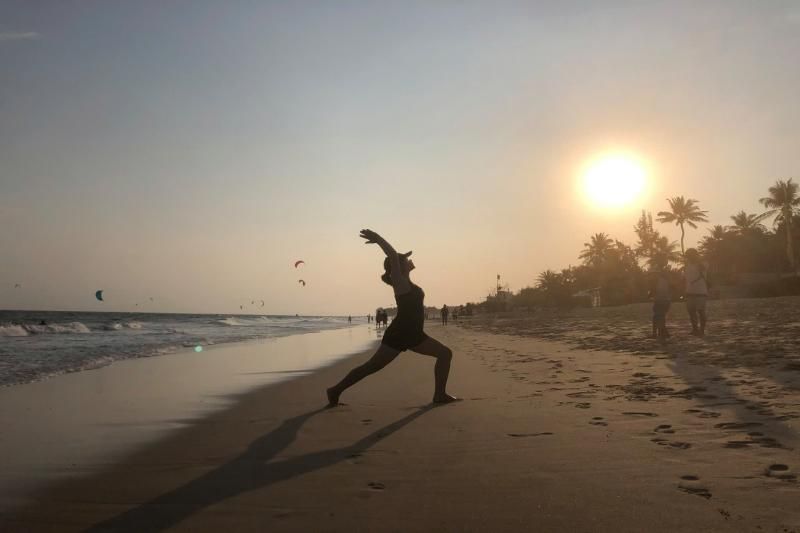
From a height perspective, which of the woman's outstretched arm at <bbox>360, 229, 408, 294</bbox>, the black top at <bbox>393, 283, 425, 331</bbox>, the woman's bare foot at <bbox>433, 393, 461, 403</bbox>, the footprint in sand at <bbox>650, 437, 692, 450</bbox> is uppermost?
the woman's outstretched arm at <bbox>360, 229, 408, 294</bbox>

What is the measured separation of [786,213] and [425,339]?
62147 mm

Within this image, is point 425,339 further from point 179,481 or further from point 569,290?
point 569,290

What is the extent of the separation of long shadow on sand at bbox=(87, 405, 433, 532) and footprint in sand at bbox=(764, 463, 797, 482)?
2670 millimetres

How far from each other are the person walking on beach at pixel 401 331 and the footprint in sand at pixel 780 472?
367 centimetres

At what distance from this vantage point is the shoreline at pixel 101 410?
4.29 meters

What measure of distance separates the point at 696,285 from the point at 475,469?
459 inches

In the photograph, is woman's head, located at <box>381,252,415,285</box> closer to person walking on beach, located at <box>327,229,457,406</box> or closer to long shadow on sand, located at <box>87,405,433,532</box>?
person walking on beach, located at <box>327,229,457,406</box>

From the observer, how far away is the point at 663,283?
1384 centimetres

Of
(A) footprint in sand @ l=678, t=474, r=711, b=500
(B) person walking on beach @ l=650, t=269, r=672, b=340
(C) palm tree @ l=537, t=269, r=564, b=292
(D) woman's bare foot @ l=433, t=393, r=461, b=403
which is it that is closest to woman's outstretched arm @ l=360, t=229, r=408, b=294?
(D) woman's bare foot @ l=433, t=393, r=461, b=403

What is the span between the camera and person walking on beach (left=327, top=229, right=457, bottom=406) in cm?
641

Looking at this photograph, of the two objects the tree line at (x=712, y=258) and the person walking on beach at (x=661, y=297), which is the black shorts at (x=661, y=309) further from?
the tree line at (x=712, y=258)

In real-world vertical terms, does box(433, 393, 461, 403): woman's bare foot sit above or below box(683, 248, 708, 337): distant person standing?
below

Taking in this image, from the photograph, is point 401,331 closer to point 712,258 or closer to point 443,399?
point 443,399

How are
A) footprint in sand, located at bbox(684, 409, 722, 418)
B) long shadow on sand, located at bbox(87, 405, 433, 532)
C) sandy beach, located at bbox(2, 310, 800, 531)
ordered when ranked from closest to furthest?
sandy beach, located at bbox(2, 310, 800, 531) < long shadow on sand, located at bbox(87, 405, 433, 532) < footprint in sand, located at bbox(684, 409, 722, 418)
